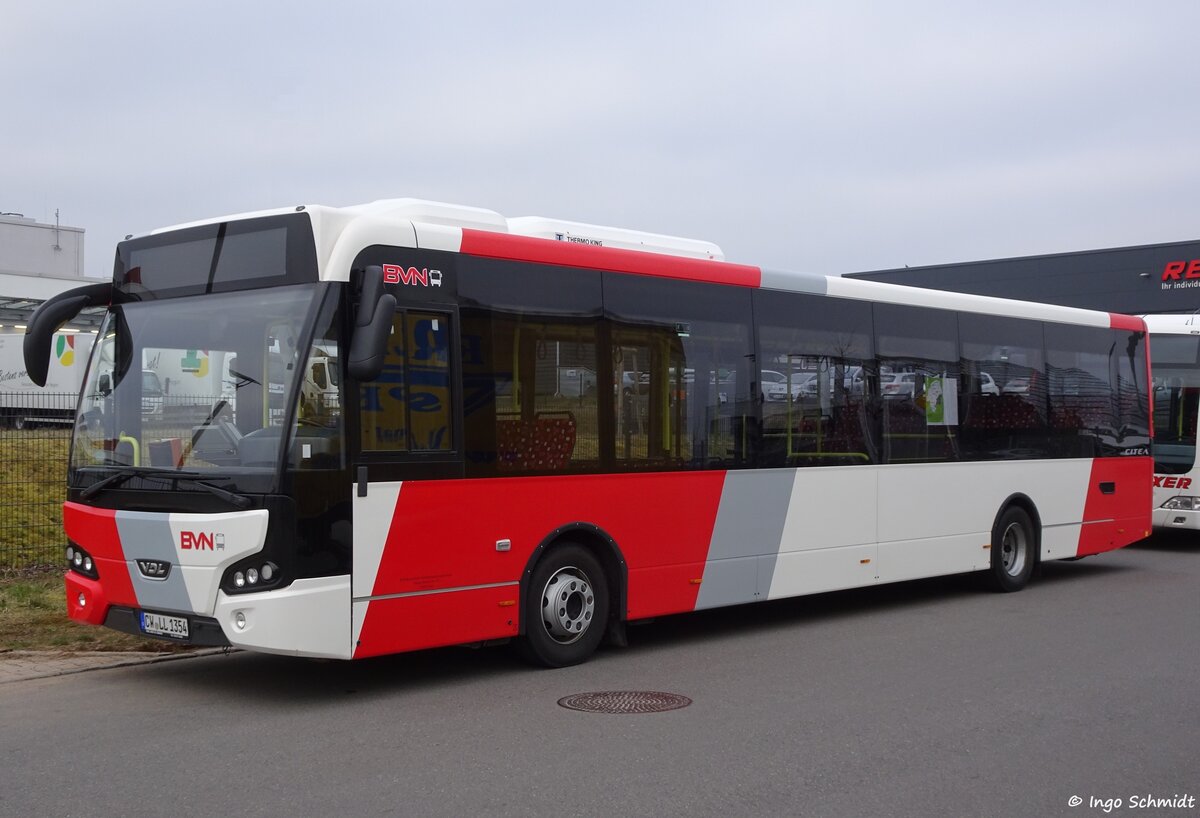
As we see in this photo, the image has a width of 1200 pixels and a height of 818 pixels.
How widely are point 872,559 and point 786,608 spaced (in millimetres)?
1272

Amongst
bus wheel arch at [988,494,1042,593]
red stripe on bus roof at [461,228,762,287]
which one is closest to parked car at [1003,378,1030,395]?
bus wheel arch at [988,494,1042,593]

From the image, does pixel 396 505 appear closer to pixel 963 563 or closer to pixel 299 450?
pixel 299 450

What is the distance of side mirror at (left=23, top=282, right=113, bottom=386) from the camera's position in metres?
8.60

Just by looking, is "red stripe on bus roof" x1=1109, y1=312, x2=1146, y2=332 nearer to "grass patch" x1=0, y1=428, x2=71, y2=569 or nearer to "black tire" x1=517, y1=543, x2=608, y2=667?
"black tire" x1=517, y1=543, x2=608, y2=667

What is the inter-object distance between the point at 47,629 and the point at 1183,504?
15.5 metres

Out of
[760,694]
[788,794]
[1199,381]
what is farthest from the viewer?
[1199,381]

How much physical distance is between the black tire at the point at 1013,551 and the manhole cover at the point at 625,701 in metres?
6.70

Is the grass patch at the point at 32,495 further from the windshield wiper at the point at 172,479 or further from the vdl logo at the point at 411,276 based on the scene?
the vdl logo at the point at 411,276

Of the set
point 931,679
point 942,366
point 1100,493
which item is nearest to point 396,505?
point 931,679

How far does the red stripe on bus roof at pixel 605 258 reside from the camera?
912 centimetres

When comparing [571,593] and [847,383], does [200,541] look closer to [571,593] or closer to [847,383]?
[571,593]

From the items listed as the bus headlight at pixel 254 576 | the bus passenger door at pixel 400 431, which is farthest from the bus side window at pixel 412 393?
the bus headlight at pixel 254 576

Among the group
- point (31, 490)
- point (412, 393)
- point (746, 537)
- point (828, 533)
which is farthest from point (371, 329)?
point (31, 490)

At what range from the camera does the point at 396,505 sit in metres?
8.34
